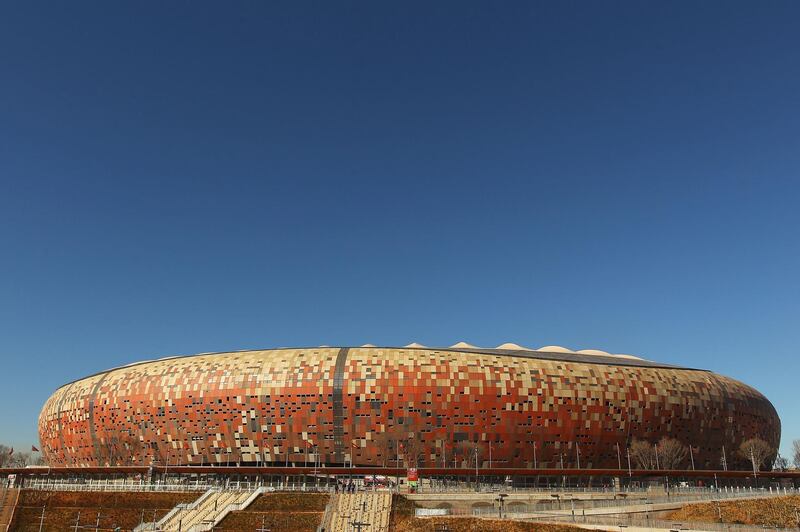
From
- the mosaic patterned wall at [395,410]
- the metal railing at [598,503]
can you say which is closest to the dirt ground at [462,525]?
the metal railing at [598,503]

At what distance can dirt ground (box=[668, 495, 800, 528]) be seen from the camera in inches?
2186

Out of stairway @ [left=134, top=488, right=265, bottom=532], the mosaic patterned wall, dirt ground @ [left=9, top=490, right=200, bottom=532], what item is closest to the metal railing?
stairway @ [left=134, top=488, right=265, bottom=532]

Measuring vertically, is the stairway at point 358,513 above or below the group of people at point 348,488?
below

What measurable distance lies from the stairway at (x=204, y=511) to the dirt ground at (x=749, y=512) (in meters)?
41.1

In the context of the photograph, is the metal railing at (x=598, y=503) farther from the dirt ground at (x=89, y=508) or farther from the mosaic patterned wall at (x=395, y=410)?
the dirt ground at (x=89, y=508)

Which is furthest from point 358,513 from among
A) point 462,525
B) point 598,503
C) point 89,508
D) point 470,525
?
point 89,508

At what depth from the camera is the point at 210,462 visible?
9875cm

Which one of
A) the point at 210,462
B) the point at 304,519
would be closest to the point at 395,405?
the point at 210,462

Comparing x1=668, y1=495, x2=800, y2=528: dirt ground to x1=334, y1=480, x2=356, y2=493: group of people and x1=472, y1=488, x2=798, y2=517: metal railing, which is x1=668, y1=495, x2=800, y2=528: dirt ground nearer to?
x1=472, y1=488, x2=798, y2=517: metal railing

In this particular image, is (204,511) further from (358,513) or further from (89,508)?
(358,513)

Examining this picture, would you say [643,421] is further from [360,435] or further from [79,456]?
[79,456]

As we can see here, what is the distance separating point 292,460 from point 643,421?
56881 mm

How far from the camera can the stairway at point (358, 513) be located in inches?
2158

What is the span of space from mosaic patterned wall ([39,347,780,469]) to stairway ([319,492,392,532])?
34.3 metres
